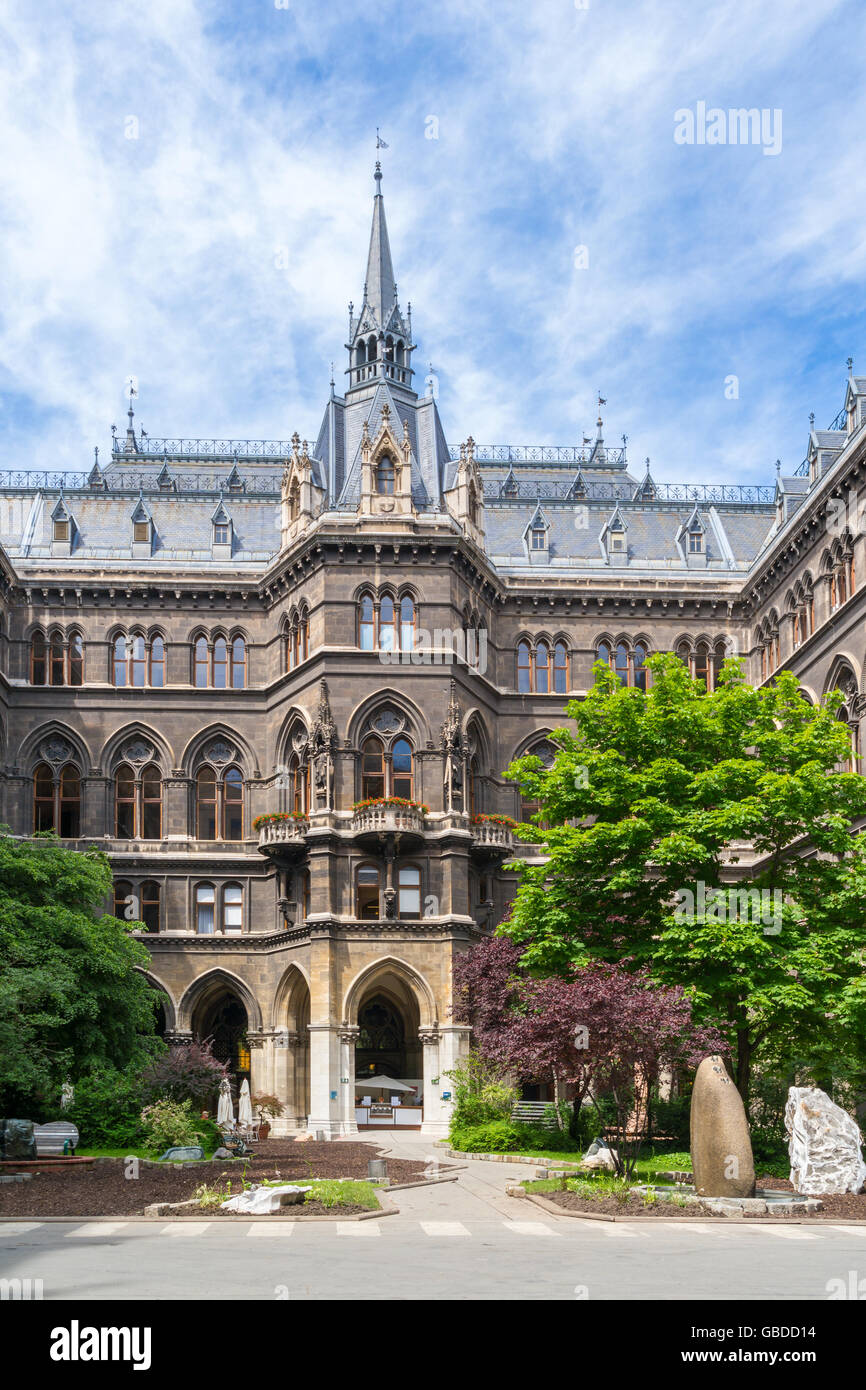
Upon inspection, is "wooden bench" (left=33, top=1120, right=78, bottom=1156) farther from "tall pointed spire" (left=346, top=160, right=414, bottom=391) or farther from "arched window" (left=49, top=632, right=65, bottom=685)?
"tall pointed spire" (left=346, top=160, right=414, bottom=391)

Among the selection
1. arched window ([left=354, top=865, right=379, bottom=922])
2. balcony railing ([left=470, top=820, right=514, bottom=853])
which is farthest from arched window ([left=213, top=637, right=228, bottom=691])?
balcony railing ([left=470, top=820, right=514, bottom=853])

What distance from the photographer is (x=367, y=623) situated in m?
51.1

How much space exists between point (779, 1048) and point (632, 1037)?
403 inches

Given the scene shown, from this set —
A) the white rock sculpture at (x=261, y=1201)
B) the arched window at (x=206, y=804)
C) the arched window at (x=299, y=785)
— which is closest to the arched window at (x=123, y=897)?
the arched window at (x=206, y=804)

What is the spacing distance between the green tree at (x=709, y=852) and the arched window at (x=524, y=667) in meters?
17.4

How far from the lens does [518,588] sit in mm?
56156

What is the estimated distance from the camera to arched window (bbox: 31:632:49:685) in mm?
54812

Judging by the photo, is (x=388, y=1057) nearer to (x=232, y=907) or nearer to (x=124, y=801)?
(x=232, y=907)

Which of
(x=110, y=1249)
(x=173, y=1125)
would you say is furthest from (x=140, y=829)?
(x=110, y=1249)

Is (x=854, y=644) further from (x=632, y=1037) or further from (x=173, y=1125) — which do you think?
(x=173, y=1125)

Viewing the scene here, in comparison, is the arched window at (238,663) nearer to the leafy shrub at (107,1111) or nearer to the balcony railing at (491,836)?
the balcony railing at (491,836)

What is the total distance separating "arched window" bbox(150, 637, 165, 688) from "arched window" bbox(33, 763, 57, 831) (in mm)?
5013

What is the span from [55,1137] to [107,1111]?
6.54 ft

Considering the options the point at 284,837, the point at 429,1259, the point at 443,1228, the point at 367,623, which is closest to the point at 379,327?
the point at 367,623
